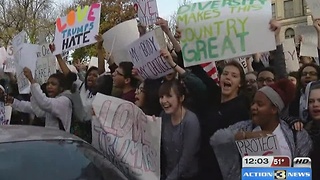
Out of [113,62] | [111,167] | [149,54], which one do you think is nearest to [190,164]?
[111,167]

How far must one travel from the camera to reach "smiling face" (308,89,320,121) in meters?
4.76

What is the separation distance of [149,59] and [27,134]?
6.93 feet

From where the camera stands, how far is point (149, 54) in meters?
6.10

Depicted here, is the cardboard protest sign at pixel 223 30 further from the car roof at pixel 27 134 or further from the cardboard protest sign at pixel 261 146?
the car roof at pixel 27 134

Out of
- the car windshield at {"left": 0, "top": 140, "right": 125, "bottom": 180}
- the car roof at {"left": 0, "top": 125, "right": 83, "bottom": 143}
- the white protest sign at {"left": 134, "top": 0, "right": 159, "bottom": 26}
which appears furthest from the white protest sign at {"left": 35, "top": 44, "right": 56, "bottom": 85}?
the car windshield at {"left": 0, "top": 140, "right": 125, "bottom": 180}

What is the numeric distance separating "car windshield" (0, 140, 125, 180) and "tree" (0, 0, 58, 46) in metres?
34.4

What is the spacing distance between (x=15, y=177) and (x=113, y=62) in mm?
4053

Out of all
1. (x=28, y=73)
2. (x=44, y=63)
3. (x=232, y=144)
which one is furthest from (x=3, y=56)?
(x=232, y=144)

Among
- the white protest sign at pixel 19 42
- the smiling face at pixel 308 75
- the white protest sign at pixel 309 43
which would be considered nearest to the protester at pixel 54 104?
the white protest sign at pixel 19 42

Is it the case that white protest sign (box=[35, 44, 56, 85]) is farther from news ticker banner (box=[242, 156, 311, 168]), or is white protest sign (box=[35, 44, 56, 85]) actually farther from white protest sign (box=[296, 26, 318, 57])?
news ticker banner (box=[242, 156, 311, 168])

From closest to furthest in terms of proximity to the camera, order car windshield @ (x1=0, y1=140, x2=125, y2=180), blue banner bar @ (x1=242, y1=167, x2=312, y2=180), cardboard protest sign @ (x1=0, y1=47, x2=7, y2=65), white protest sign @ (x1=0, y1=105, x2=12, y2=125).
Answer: blue banner bar @ (x1=242, y1=167, x2=312, y2=180) → car windshield @ (x1=0, y1=140, x2=125, y2=180) → white protest sign @ (x1=0, y1=105, x2=12, y2=125) → cardboard protest sign @ (x1=0, y1=47, x2=7, y2=65)

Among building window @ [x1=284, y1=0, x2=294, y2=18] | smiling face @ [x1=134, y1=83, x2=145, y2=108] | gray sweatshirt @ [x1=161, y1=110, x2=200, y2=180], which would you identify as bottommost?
gray sweatshirt @ [x1=161, y1=110, x2=200, y2=180]

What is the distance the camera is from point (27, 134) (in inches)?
167

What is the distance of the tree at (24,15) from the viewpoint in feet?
129
